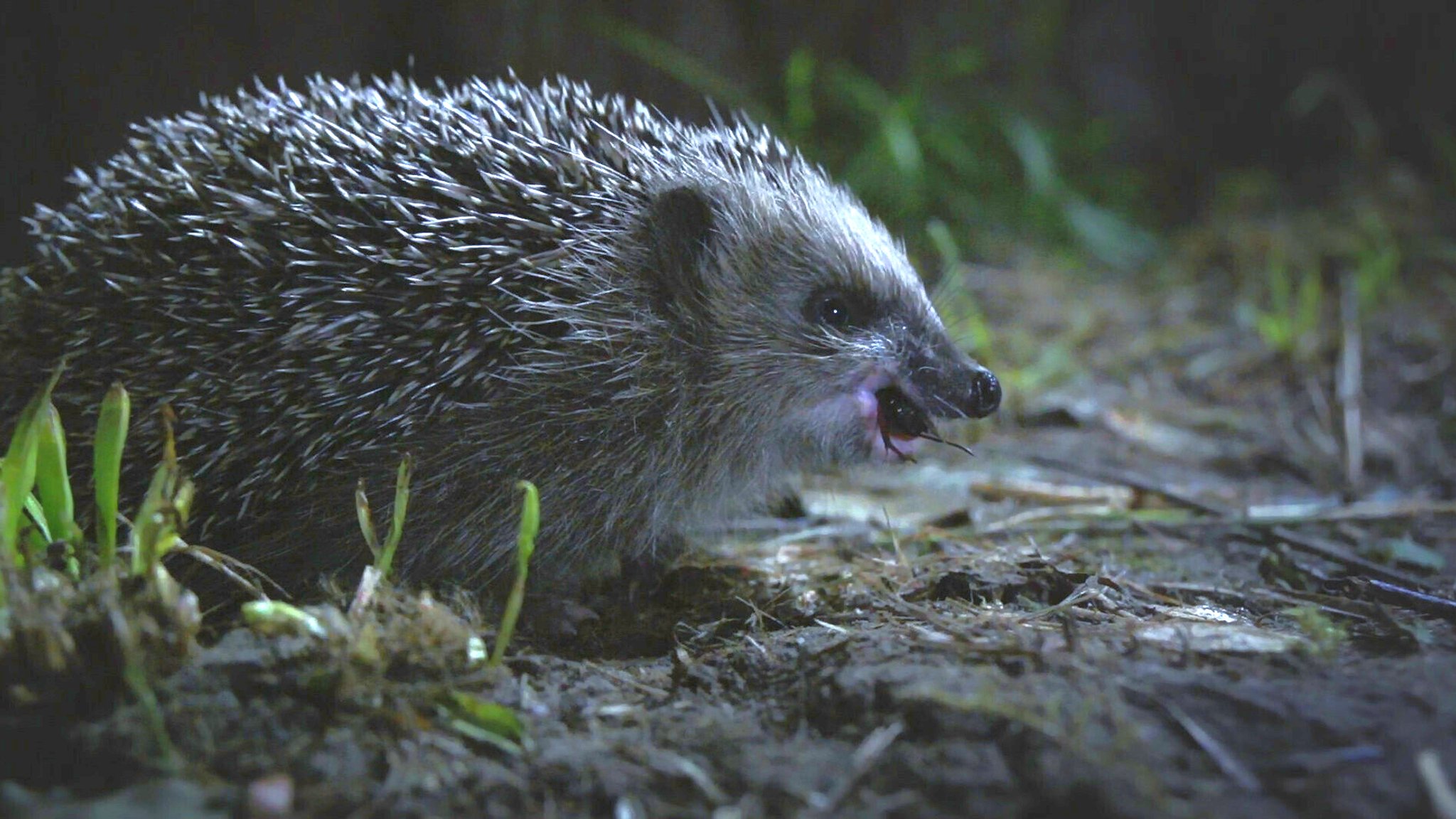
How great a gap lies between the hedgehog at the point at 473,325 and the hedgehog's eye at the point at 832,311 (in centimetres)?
1

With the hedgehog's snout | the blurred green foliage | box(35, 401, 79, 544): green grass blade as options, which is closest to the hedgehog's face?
the hedgehog's snout

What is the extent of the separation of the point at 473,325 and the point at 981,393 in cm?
194

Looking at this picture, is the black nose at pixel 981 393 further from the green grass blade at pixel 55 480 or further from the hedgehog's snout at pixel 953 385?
the green grass blade at pixel 55 480

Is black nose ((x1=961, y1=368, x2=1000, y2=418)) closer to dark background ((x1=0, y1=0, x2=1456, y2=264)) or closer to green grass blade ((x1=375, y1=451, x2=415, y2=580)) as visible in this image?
green grass blade ((x1=375, y1=451, x2=415, y2=580))

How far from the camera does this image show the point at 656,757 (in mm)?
Result: 2836

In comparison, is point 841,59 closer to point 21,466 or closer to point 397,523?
point 397,523

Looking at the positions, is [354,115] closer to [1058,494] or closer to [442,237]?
[442,237]

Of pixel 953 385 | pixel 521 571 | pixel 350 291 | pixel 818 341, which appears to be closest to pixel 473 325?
pixel 350 291

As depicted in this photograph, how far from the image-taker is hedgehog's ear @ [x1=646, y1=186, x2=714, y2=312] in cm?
445

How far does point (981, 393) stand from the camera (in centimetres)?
453

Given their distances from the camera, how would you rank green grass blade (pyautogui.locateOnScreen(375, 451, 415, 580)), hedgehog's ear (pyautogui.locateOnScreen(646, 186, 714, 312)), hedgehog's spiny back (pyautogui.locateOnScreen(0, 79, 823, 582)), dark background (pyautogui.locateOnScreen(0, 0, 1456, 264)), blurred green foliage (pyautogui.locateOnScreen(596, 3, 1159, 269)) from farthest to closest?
1. blurred green foliage (pyautogui.locateOnScreen(596, 3, 1159, 269))
2. dark background (pyautogui.locateOnScreen(0, 0, 1456, 264))
3. hedgehog's ear (pyautogui.locateOnScreen(646, 186, 714, 312))
4. hedgehog's spiny back (pyautogui.locateOnScreen(0, 79, 823, 582))
5. green grass blade (pyautogui.locateOnScreen(375, 451, 415, 580))

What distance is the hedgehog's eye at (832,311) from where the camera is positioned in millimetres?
4621

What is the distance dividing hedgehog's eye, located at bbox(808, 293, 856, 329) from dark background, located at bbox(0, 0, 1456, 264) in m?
3.47

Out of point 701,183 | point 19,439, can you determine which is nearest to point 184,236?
point 19,439
